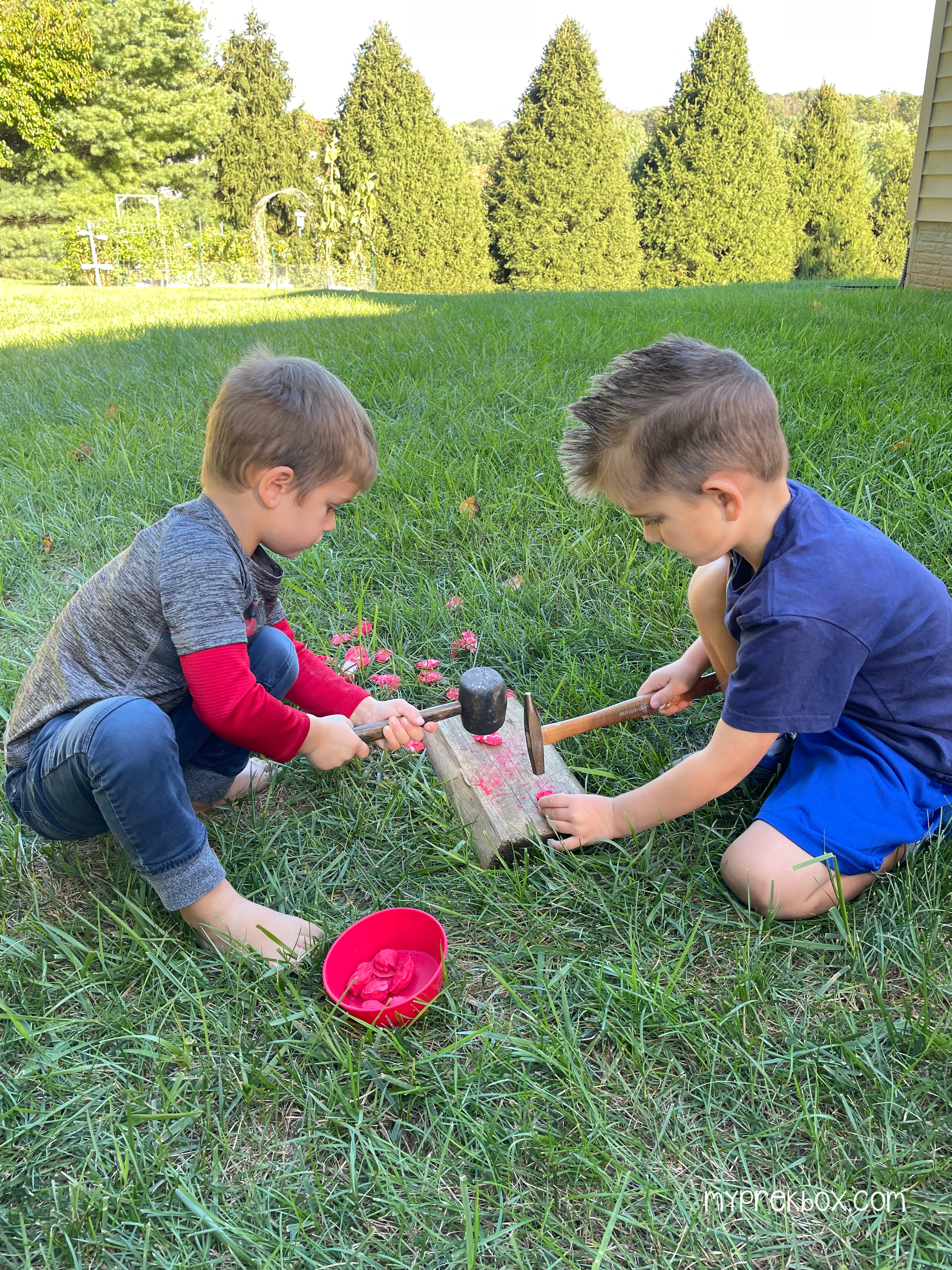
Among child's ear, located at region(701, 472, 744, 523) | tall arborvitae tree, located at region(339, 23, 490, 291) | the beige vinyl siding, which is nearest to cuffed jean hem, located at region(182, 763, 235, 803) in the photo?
child's ear, located at region(701, 472, 744, 523)

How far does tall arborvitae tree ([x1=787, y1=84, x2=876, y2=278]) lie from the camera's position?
19375mm

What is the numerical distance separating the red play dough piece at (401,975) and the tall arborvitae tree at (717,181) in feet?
62.8

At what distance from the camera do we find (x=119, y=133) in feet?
80.2

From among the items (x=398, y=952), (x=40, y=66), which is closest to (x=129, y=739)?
(x=398, y=952)

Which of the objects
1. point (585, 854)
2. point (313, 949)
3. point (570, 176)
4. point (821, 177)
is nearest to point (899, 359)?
point (585, 854)

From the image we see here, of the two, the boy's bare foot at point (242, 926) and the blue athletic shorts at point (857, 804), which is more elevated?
the blue athletic shorts at point (857, 804)

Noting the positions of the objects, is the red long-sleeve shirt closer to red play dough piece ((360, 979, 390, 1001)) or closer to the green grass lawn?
the green grass lawn

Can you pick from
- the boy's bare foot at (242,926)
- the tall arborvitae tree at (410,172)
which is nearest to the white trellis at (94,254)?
the tall arborvitae tree at (410,172)

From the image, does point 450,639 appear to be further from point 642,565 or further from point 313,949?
point 313,949

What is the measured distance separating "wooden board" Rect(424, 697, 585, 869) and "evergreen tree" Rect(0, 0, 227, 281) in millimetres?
27046

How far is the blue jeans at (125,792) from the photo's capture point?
4.98ft

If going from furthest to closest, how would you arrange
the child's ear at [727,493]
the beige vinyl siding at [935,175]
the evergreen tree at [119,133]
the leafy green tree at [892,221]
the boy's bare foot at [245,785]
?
the evergreen tree at [119,133]
the leafy green tree at [892,221]
the beige vinyl siding at [935,175]
the boy's bare foot at [245,785]
the child's ear at [727,493]

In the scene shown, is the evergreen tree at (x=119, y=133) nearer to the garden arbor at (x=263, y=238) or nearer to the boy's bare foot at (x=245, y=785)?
the garden arbor at (x=263, y=238)

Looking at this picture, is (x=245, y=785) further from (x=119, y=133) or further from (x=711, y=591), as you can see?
(x=119, y=133)
